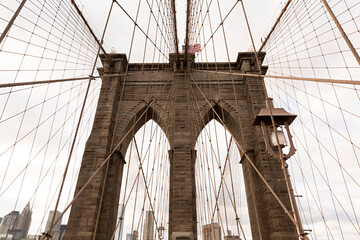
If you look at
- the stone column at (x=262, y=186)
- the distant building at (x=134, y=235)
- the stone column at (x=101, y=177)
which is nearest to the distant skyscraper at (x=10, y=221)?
the stone column at (x=101, y=177)

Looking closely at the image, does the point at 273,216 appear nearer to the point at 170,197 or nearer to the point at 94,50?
the point at 170,197

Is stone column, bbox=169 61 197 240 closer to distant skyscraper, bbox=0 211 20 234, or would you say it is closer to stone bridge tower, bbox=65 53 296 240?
stone bridge tower, bbox=65 53 296 240

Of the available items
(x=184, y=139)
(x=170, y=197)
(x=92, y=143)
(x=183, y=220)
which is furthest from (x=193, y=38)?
(x=183, y=220)

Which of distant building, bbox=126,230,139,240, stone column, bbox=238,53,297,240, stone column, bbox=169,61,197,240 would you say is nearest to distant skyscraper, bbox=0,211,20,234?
distant building, bbox=126,230,139,240

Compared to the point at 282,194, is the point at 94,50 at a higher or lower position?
higher

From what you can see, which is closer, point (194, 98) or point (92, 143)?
point (92, 143)

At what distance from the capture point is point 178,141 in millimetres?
10305

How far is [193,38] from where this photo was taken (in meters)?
13.2

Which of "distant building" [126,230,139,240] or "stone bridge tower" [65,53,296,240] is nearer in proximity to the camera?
"distant building" [126,230,139,240]

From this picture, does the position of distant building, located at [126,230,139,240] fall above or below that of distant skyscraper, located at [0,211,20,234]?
below

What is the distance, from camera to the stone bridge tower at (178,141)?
8500 millimetres

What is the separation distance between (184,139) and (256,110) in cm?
377

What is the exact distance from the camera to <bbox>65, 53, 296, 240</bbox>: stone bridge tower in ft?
27.9

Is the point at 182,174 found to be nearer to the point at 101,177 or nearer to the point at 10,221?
the point at 101,177
